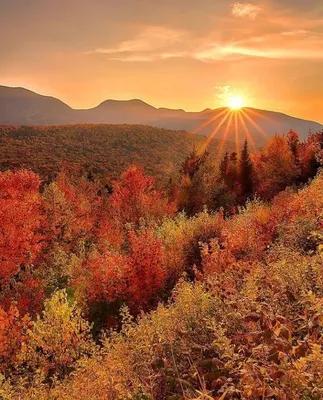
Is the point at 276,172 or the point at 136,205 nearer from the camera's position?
the point at 136,205

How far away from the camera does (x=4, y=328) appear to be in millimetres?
23203

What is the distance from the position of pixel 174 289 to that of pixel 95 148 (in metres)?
131

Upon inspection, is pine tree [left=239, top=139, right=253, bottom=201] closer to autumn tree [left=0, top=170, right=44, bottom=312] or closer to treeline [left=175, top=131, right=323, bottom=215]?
treeline [left=175, top=131, right=323, bottom=215]

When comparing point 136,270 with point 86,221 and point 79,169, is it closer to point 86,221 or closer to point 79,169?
point 86,221

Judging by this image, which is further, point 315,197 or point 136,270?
point 136,270

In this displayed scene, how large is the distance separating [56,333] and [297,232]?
13059 millimetres

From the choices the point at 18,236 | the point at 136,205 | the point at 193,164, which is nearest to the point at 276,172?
the point at 193,164

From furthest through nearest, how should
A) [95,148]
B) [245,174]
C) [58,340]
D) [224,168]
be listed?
[95,148] < [224,168] < [245,174] < [58,340]

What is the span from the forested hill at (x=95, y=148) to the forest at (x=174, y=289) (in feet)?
116

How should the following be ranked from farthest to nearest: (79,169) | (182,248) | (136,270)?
(79,169), (182,248), (136,270)

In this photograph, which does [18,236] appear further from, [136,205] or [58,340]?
[58,340]

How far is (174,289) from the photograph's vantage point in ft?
53.5

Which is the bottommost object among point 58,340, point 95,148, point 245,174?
point 58,340

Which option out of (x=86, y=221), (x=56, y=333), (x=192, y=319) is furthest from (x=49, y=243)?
(x=192, y=319)
